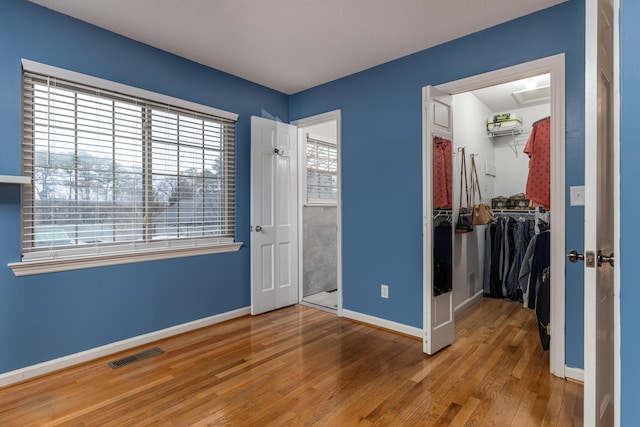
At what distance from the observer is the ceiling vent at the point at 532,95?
3859 mm

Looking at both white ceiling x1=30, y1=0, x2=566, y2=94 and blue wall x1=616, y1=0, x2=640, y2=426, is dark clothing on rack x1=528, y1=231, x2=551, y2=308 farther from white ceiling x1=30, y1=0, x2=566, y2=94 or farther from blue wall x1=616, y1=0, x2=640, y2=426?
blue wall x1=616, y1=0, x2=640, y2=426

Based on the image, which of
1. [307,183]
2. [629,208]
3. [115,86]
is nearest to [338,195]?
[307,183]

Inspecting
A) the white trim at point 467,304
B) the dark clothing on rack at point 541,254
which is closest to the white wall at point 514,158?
the white trim at point 467,304

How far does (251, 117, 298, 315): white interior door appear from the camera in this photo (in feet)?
11.8

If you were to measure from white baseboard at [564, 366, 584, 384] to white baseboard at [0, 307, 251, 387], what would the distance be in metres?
2.81

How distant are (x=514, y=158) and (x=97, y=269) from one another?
4.99 m

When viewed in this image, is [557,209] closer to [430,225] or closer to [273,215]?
[430,225]

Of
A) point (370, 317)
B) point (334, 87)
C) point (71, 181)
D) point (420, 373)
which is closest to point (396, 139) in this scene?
point (334, 87)

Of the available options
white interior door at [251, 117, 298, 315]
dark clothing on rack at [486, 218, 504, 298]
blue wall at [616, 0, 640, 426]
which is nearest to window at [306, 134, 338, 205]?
white interior door at [251, 117, 298, 315]

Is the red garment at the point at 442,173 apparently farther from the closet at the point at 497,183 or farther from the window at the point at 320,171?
the window at the point at 320,171

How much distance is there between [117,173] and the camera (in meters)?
2.69

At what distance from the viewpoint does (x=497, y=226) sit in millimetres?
4281

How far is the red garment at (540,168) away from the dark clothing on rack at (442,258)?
77 centimetres

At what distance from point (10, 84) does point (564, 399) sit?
13.0 feet
